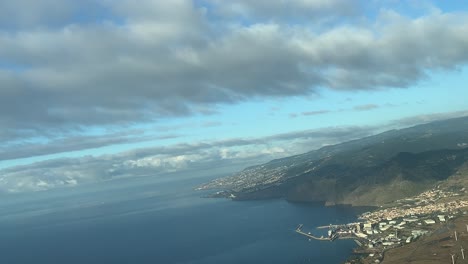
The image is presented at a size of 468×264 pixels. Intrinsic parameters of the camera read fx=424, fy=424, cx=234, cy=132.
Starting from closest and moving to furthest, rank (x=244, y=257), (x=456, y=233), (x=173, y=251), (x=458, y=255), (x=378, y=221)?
(x=458, y=255) → (x=456, y=233) → (x=244, y=257) → (x=378, y=221) → (x=173, y=251)

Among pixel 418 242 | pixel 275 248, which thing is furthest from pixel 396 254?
pixel 275 248

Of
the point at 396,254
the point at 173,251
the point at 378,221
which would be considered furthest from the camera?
the point at 173,251

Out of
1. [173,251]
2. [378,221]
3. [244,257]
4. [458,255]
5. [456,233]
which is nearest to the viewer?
[458,255]

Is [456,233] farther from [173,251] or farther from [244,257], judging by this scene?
[173,251]

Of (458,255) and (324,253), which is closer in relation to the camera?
(458,255)

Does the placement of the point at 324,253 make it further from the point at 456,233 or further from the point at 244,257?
the point at 456,233

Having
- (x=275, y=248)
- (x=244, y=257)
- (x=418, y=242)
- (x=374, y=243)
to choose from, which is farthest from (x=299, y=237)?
(x=418, y=242)
